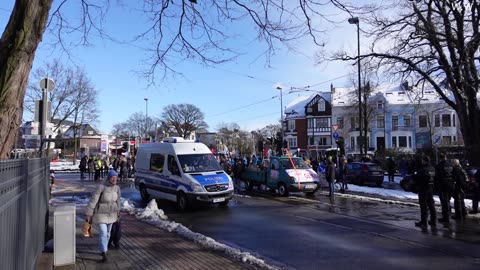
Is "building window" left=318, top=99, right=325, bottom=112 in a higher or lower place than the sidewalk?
higher

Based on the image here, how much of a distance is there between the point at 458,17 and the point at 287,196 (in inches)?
522

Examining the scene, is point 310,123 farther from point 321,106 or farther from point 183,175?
point 183,175

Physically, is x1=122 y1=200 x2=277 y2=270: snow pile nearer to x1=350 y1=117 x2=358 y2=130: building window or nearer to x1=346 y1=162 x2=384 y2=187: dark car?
x1=346 y1=162 x2=384 y2=187: dark car

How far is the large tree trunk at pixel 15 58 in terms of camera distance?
574cm

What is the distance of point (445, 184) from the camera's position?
12531 mm

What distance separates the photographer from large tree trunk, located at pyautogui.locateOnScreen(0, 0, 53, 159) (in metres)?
5.74

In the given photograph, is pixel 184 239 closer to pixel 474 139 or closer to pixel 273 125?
pixel 474 139

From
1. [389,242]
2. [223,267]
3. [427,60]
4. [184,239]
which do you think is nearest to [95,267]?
[223,267]

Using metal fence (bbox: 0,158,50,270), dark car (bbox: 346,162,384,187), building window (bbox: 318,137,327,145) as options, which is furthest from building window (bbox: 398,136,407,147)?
metal fence (bbox: 0,158,50,270)

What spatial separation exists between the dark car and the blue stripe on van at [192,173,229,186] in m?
14.6

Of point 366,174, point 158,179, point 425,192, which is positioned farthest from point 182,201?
point 366,174

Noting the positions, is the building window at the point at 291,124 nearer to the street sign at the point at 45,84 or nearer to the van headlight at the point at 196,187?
the van headlight at the point at 196,187

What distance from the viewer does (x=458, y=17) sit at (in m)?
23.2

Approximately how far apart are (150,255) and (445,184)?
861cm
